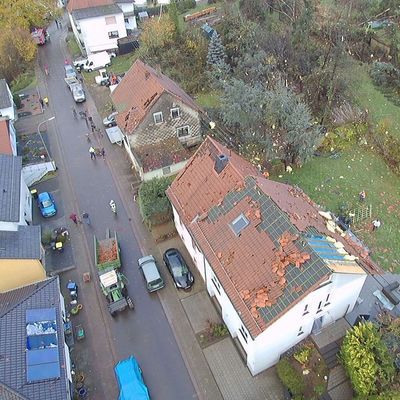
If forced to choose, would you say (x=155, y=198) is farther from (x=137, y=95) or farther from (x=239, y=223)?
(x=137, y=95)

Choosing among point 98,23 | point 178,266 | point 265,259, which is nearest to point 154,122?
point 178,266

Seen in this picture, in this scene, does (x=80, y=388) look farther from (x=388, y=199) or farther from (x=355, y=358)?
(x=388, y=199)

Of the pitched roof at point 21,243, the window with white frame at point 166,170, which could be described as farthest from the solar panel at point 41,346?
the window with white frame at point 166,170

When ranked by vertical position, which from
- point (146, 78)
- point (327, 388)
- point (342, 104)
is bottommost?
point (327, 388)

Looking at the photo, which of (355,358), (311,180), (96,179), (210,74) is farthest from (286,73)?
(355,358)

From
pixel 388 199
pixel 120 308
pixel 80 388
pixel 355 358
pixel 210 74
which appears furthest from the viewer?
pixel 210 74
